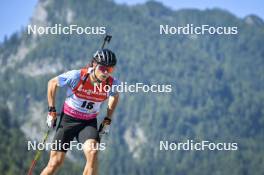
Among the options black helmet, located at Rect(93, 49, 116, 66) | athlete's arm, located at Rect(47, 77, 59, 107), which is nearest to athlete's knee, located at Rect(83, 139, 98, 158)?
athlete's arm, located at Rect(47, 77, 59, 107)

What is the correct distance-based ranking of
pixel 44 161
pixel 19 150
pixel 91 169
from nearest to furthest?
pixel 91 169 < pixel 44 161 < pixel 19 150

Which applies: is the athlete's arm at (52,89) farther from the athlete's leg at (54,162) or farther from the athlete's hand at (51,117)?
the athlete's leg at (54,162)

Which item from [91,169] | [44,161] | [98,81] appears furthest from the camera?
[44,161]

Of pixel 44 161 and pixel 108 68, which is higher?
pixel 44 161

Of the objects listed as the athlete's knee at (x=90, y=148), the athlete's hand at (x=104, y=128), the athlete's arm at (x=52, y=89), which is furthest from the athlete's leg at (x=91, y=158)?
the athlete's arm at (x=52, y=89)

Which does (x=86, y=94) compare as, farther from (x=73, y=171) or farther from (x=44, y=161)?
(x=73, y=171)

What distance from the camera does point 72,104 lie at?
1519cm

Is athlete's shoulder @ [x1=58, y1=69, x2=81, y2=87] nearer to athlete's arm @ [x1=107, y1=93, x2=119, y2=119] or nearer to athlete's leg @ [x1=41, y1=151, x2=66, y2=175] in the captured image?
athlete's arm @ [x1=107, y1=93, x2=119, y2=119]

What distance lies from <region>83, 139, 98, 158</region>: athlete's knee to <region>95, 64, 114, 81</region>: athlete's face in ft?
3.62

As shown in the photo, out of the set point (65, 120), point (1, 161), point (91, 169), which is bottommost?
point (91, 169)

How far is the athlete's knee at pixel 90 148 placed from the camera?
46.4 ft

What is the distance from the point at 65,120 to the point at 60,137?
0.35 metres

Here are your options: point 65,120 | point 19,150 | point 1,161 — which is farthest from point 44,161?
point 65,120

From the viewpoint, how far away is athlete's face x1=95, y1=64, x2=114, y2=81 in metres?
14.6
